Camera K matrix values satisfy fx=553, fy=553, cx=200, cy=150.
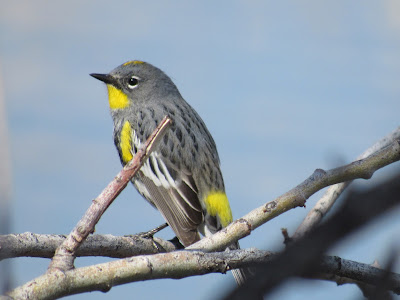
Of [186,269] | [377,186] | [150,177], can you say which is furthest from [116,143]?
[377,186]

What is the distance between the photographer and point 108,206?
6.80 feet

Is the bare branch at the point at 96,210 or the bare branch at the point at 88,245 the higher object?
the bare branch at the point at 88,245

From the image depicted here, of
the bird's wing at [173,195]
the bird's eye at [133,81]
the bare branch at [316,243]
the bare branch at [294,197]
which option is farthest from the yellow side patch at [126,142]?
the bare branch at [316,243]

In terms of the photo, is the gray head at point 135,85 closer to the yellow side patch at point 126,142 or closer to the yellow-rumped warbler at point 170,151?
the yellow-rumped warbler at point 170,151

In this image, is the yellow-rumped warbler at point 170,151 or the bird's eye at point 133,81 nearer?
the yellow-rumped warbler at point 170,151

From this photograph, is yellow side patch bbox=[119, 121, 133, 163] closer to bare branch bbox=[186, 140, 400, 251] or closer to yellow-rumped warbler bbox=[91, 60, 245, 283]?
yellow-rumped warbler bbox=[91, 60, 245, 283]

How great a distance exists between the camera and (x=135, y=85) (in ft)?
20.8

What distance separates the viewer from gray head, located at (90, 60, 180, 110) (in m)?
6.26

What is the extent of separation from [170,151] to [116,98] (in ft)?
4.10

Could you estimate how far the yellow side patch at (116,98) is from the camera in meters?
6.28

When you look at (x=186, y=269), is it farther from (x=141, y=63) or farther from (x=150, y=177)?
(x=141, y=63)

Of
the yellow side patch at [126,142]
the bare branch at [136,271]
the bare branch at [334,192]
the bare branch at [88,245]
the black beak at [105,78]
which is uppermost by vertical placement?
the black beak at [105,78]

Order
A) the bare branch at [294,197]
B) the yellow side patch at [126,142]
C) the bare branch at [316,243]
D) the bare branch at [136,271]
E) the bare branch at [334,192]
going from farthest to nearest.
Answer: the yellow side patch at [126,142]
the bare branch at [334,192]
the bare branch at [294,197]
the bare branch at [136,271]
the bare branch at [316,243]

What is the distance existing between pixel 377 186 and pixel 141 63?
6013mm
